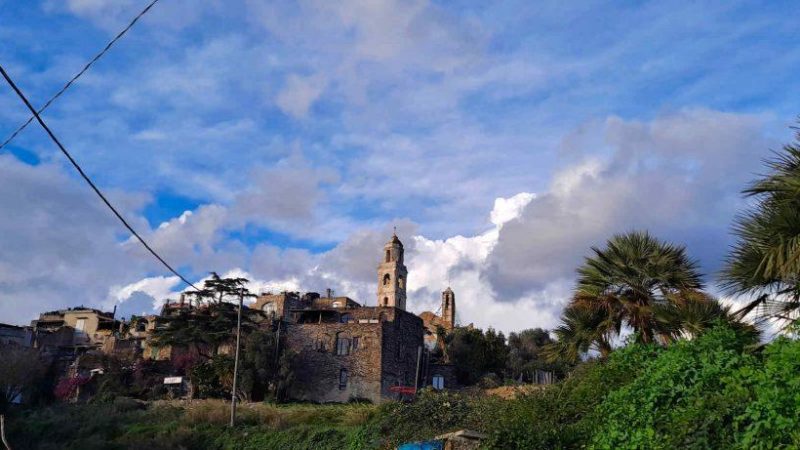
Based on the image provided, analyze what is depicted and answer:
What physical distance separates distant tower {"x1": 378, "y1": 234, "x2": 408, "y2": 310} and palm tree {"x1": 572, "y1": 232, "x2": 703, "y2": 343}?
6627 centimetres

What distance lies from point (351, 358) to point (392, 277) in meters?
29.9

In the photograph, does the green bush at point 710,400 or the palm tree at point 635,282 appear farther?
the palm tree at point 635,282

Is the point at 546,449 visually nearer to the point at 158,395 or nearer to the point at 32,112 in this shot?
the point at 32,112

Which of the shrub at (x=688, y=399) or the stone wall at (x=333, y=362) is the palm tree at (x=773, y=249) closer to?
the shrub at (x=688, y=399)

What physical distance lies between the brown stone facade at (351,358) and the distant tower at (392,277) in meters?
25.6

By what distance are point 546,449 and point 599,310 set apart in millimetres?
4326

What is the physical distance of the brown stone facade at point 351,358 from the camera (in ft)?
176

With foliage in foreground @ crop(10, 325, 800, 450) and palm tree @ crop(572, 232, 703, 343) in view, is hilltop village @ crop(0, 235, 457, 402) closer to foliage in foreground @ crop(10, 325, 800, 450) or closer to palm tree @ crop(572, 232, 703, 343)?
foliage in foreground @ crop(10, 325, 800, 450)

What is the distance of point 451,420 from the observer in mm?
24312

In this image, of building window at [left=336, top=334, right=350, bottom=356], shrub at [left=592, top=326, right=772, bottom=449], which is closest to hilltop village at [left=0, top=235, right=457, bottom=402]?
building window at [left=336, top=334, right=350, bottom=356]

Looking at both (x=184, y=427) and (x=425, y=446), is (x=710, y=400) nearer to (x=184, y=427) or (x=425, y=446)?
(x=425, y=446)

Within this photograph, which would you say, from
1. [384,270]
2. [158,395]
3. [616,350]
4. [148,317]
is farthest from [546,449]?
[384,270]

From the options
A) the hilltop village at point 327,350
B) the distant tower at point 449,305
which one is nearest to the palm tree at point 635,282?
the hilltop village at point 327,350

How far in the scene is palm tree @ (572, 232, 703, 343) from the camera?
1611cm
